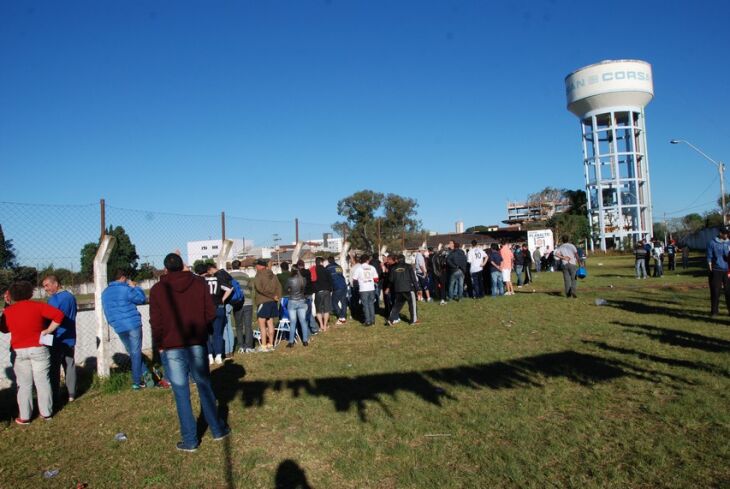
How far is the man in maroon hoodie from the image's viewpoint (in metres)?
4.99

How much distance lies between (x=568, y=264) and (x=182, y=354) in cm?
1167

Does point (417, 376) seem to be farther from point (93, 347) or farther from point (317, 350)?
point (93, 347)

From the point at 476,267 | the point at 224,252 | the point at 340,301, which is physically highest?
the point at 224,252

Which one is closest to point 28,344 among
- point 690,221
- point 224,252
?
point 224,252

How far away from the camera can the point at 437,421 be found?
520 cm

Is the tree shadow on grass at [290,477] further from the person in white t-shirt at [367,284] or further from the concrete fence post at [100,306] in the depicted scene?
the person in white t-shirt at [367,284]

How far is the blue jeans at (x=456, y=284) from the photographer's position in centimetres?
1513

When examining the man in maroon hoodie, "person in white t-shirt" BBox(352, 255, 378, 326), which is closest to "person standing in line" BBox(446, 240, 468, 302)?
"person in white t-shirt" BBox(352, 255, 378, 326)

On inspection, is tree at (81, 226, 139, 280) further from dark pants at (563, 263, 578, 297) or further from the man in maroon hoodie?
dark pants at (563, 263, 578, 297)

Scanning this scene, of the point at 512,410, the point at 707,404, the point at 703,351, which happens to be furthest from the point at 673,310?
the point at 512,410

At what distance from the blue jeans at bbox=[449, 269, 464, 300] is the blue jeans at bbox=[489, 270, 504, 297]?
1048mm

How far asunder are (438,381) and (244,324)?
4.59m

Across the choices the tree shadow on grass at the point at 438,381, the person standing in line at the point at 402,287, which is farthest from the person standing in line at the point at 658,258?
the tree shadow on grass at the point at 438,381

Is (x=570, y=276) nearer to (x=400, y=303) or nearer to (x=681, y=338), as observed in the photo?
(x=400, y=303)
